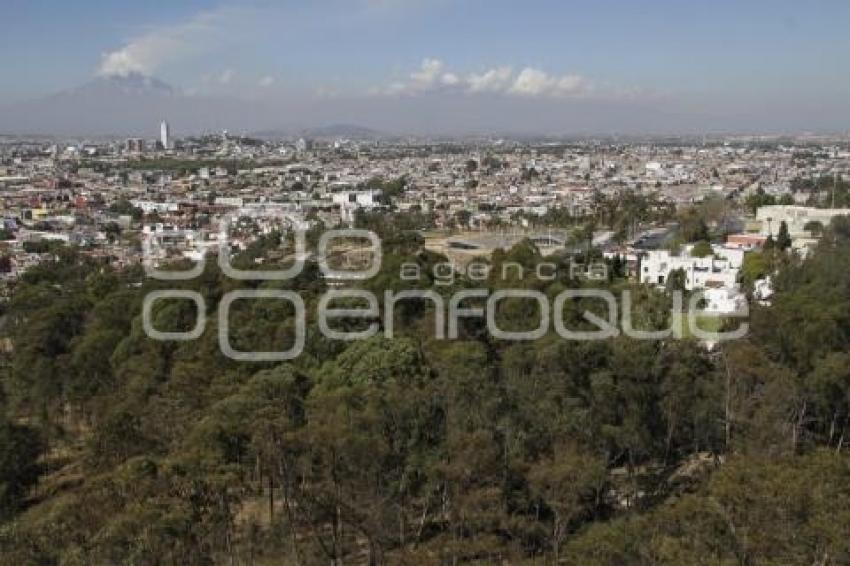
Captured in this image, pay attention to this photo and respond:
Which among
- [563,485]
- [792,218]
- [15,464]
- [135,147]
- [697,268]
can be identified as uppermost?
[135,147]

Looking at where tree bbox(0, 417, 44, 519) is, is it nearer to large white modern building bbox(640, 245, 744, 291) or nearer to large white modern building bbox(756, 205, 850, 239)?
large white modern building bbox(640, 245, 744, 291)

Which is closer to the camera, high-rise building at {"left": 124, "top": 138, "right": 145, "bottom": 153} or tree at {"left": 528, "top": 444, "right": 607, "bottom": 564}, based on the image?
tree at {"left": 528, "top": 444, "right": 607, "bottom": 564}

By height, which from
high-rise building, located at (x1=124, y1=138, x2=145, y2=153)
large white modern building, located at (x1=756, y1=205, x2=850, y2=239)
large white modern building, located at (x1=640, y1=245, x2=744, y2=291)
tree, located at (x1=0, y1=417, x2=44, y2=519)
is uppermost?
high-rise building, located at (x1=124, y1=138, x2=145, y2=153)

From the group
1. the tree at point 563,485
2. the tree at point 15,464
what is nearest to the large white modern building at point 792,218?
the tree at point 563,485

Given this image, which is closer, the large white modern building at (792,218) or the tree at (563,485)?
the tree at (563,485)

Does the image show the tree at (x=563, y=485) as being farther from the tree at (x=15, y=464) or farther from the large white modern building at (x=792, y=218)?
the large white modern building at (x=792, y=218)

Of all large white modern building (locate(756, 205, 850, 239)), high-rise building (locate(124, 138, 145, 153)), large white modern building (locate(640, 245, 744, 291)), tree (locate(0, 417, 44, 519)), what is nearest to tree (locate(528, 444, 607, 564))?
tree (locate(0, 417, 44, 519))

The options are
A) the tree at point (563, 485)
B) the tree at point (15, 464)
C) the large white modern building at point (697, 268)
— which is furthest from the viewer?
the large white modern building at point (697, 268)

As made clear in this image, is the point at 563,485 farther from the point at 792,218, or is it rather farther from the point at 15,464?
the point at 792,218

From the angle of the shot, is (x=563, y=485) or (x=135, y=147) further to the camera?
(x=135, y=147)

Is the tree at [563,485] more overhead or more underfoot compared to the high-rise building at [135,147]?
more underfoot

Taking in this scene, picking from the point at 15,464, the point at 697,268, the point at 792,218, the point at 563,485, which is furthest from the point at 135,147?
the point at 563,485

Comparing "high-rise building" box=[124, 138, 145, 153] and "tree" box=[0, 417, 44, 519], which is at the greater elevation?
"high-rise building" box=[124, 138, 145, 153]

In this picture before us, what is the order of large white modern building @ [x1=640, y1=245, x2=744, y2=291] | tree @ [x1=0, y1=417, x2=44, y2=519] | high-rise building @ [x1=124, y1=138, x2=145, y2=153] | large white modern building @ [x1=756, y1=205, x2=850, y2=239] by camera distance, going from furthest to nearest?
high-rise building @ [x1=124, y1=138, x2=145, y2=153]
large white modern building @ [x1=756, y1=205, x2=850, y2=239]
large white modern building @ [x1=640, y1=245, x2=744, y2=291]
tree @ [x1=0, y1=417, x2=44, y2=519]
